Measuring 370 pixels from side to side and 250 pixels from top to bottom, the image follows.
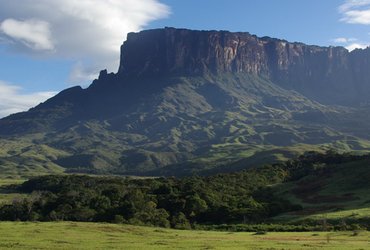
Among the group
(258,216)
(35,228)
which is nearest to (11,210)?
(35,228)

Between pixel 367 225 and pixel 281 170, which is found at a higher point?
pixel 281 170

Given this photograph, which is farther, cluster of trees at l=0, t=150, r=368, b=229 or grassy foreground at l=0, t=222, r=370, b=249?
cluster of trees at l=0, t=150, r=368, b=229

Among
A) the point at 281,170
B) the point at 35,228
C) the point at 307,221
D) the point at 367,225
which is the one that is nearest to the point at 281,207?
the point at 307,221

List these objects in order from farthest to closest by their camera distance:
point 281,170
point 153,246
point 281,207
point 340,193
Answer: point 281,170 < point 340,193 < point 281,207 < point 153,246

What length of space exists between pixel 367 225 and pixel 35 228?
5222 centimetres

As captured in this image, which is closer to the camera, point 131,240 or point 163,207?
point 131,240

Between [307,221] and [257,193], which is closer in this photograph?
[307,221]

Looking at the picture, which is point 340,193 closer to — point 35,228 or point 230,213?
point 230,213

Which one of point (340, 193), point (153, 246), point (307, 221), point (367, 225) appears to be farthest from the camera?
point (340, 193)

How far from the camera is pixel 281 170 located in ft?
569

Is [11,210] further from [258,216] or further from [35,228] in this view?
[258,216]

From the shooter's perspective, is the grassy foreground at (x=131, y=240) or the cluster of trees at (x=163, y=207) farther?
the cluster of trees at (x=163, y=207)

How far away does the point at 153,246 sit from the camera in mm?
51188

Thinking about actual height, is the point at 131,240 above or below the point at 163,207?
below
